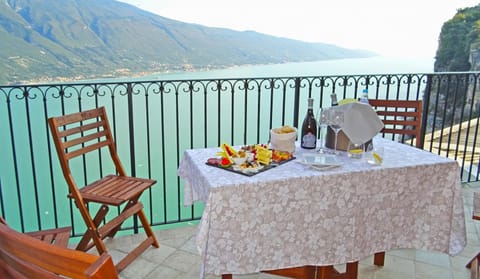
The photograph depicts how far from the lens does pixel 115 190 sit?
7.69 ft

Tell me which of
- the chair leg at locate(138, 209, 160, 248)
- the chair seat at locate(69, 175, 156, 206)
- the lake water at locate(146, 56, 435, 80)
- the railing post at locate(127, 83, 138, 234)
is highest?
the lake water at locate(146, 56, 435, 80)

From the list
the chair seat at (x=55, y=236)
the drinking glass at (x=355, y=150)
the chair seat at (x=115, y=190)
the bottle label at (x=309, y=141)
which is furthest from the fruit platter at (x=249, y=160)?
the chair seat at (x=55, y=236)

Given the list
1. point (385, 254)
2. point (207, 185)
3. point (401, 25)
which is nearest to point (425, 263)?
point (385, 254)

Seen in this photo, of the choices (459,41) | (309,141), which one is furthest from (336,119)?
(459,41)

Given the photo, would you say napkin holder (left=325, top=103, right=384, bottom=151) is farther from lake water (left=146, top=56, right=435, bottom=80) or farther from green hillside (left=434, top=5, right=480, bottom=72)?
green hillside (left=434, top=5, right=480, bottom=72)

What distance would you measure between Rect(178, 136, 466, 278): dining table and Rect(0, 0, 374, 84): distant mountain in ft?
8.33

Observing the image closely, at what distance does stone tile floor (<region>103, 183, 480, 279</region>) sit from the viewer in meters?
2.35

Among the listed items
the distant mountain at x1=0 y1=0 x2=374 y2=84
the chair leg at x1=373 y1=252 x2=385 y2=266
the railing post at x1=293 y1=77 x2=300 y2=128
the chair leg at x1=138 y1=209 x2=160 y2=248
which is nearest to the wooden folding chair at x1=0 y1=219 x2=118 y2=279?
the chair leg at x1=138 y1=209 x2=160 y2=248

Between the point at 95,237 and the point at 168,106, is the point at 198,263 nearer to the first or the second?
the point at 95,237

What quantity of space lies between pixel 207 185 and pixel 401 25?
911 cm

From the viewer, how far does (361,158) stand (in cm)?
190

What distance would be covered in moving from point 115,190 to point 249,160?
99 centimetres

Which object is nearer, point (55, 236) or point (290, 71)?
point (55, 236)

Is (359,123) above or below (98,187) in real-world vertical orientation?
above
